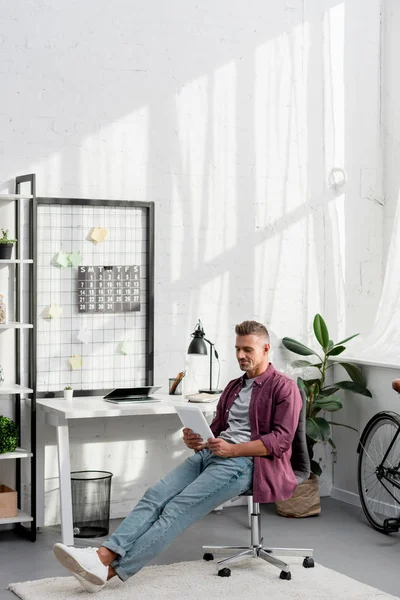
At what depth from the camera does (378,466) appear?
5.12 metres

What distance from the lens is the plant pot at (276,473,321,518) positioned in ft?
17.5

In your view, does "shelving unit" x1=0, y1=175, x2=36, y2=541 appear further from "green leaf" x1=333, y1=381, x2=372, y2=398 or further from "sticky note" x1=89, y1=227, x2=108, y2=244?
"green leaf" x1=333, y1=381, x2=372, y2=398

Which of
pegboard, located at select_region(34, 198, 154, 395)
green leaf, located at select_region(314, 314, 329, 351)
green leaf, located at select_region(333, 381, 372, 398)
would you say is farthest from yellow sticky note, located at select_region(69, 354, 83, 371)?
green leaf, located at select_region(333, 381, 372, 398)

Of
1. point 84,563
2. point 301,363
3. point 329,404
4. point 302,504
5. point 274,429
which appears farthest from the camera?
point 301,363

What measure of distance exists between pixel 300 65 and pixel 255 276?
1387 mm

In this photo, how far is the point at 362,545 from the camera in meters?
4.74

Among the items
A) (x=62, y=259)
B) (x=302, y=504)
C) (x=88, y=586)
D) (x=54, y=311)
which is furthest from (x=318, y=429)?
(x=88, y=586)

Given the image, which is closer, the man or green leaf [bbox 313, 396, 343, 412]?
the man

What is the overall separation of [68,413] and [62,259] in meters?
0.95

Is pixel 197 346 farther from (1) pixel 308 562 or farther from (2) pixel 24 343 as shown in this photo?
(1) pixel 308 562

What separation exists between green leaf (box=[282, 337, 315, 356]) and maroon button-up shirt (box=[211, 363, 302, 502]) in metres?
1.45

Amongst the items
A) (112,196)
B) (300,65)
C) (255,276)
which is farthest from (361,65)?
(112,196)

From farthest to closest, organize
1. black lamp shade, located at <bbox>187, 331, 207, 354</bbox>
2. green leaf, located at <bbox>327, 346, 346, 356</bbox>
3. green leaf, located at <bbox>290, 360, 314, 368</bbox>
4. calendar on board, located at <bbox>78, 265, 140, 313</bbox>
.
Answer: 1. green leaf, located at <bbox>290, 360, 314, 368</bbox>
2. green leaf, located at <bbox>327, 346, 346, 356</bbox>
3. calendar on board, located at <bbox>78, 265, 140, 313</bbox>
4. black lamp shade, located at <bbox>187, 331, 207, 354</bbox>

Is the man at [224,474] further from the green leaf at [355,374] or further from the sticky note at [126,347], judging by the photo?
the green leaf at [355,374]
